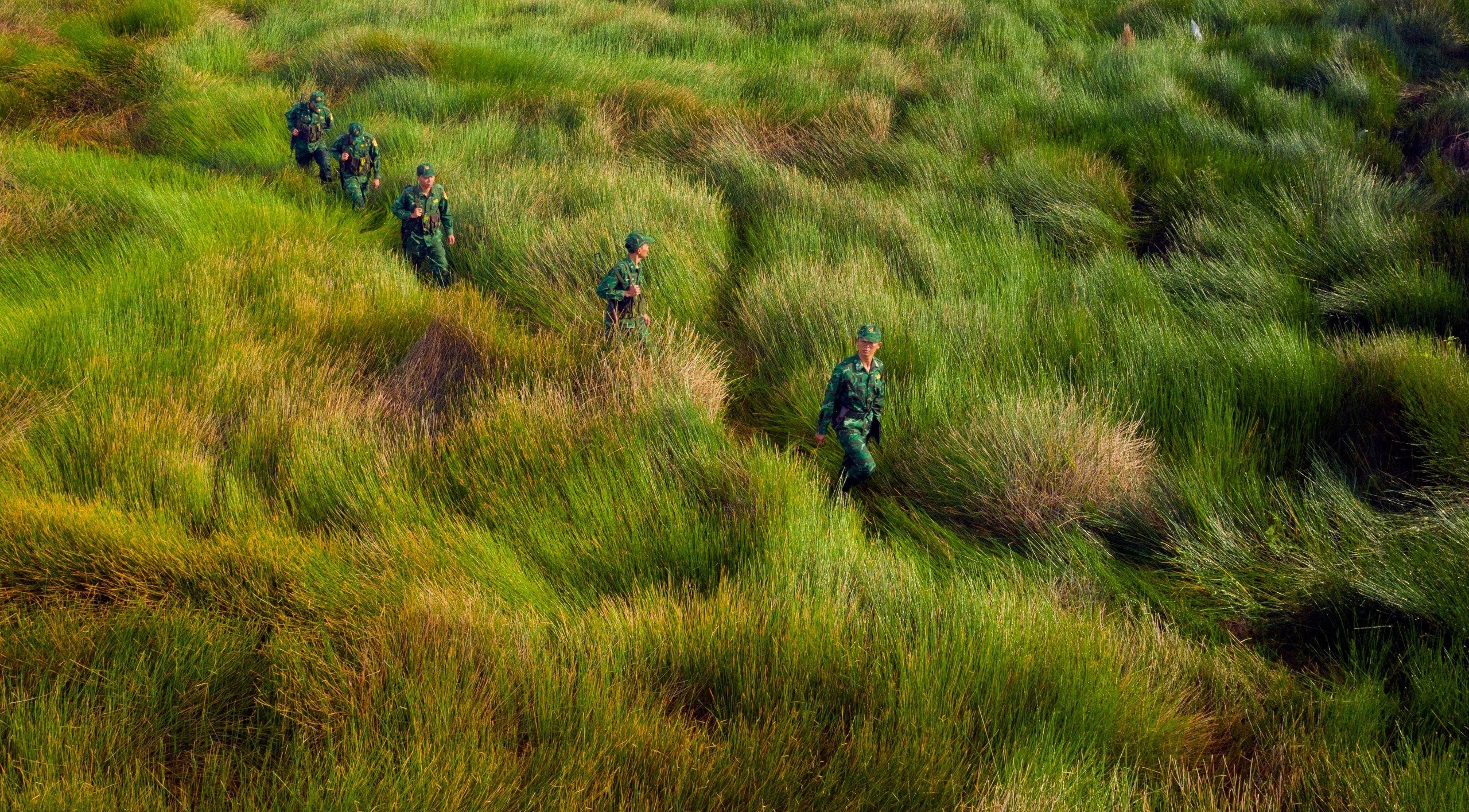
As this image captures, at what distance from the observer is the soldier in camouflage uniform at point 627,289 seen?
18.8 feet

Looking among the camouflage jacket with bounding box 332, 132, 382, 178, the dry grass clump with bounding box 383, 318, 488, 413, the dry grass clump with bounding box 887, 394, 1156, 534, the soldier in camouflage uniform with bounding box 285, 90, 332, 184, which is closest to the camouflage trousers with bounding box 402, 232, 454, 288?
the dry grass clump with bounding box 383, 318, 488, 413

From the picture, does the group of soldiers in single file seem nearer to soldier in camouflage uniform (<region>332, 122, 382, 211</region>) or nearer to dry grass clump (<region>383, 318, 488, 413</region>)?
soldier in camouflage uniform (<region>332, 122, 382, 211</region>)

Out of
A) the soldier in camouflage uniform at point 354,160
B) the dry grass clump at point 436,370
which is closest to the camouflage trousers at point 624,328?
the dry grass clump at point 436,370

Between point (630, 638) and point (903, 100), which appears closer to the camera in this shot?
point (630, 638)

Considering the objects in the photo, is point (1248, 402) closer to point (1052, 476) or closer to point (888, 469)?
point (1052, 476)

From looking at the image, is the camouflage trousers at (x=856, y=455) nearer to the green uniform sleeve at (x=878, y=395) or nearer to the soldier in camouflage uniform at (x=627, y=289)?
the green uniform sleeve at (x=878, y=395)

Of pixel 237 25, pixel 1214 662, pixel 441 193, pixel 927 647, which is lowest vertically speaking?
pixel 1214 662

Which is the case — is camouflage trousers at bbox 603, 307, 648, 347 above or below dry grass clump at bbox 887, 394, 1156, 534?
above

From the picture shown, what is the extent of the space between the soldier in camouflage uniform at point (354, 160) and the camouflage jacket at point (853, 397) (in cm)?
542

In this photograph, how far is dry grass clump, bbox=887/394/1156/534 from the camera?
446cm

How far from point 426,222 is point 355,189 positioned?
5.53ft

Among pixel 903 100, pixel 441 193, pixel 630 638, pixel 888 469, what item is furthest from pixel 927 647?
pixel 903 100

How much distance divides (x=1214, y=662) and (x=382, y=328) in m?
4.83

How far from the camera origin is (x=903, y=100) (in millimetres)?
10516
